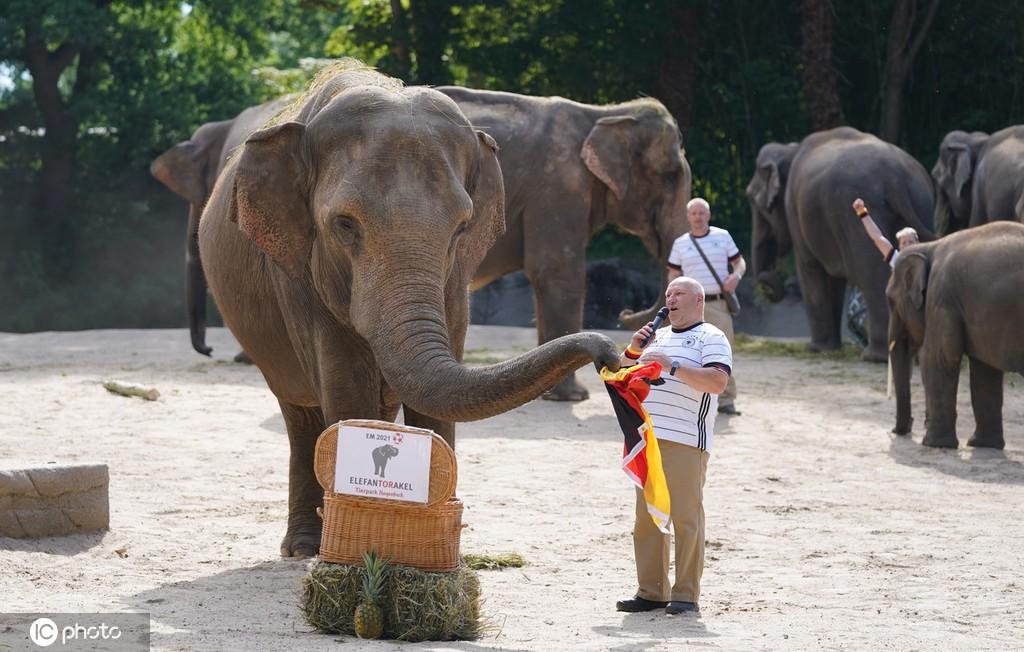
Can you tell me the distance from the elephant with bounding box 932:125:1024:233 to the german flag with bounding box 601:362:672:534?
9.73 metres

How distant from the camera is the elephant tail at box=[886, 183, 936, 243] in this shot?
16562 millimetres

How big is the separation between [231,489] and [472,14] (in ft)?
60.4

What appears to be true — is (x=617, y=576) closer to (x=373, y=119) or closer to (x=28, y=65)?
(x=373, y=119)

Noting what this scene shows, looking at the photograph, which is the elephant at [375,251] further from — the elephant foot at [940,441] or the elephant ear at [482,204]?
the elephant foot at [940,441]

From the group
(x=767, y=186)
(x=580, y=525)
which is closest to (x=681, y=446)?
(x=580, y=525)

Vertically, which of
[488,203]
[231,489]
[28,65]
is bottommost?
[231,489]

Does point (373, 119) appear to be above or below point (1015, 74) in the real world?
below

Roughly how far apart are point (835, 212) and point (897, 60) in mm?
7525

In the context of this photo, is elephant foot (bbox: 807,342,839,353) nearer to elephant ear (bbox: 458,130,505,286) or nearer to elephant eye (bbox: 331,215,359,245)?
elephant ear (bbox: 458,130,505,286)

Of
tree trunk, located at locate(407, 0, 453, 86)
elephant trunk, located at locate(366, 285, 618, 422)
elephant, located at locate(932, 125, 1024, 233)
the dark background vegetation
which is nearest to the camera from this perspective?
elephant trunk, located at locate(366, 285, 618, 422)

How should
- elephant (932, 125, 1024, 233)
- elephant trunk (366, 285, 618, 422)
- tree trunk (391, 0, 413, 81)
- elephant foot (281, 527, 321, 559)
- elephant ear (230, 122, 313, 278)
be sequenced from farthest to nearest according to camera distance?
tree trunk (391, 0, 413, 81) → elephant (932, 125, 1024, 233) → elephant foot (281, 527, 321, 559) → elephant ear (230, 122, 313, 278) → elephant trunk (366, 285, 618, 422)

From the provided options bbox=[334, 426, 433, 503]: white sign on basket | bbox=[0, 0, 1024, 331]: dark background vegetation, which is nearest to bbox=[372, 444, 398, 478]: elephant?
bbox=[334, 426, 433, 503]: white sign on basket

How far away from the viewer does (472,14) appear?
2683 cm

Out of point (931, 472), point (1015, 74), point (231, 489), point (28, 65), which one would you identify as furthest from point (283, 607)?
point (28, 65)
